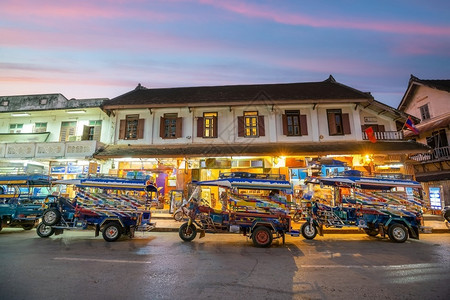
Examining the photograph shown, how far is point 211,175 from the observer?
55.7 ft

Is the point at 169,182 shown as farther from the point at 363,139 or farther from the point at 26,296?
the point at 363,139

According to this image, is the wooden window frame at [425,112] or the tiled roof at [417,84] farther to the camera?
the wooden window frame at [425,112]

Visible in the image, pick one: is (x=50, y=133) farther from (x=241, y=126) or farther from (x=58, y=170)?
(x=241, y=126)

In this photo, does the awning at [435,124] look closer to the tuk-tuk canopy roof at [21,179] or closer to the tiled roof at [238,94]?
the tiled roof at [238,94]

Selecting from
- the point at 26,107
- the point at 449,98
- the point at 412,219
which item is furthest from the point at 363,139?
the point at 26,107

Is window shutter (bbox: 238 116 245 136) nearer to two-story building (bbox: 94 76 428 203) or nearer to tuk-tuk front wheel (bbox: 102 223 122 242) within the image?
two-story building (bbox: 94 76 428 203)

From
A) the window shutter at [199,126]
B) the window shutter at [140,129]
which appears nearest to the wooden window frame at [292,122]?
the window shutter at [199,126]

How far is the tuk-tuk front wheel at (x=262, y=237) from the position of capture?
8.19 meters

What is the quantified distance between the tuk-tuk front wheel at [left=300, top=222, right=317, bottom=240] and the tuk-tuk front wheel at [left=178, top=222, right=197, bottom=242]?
481 cm

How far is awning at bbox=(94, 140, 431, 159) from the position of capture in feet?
49.4

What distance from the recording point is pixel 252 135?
17.3 meters

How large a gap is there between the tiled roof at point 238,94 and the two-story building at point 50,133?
9.26ft

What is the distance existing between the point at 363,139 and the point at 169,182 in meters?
15.2

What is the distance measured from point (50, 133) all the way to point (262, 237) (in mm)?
19649
